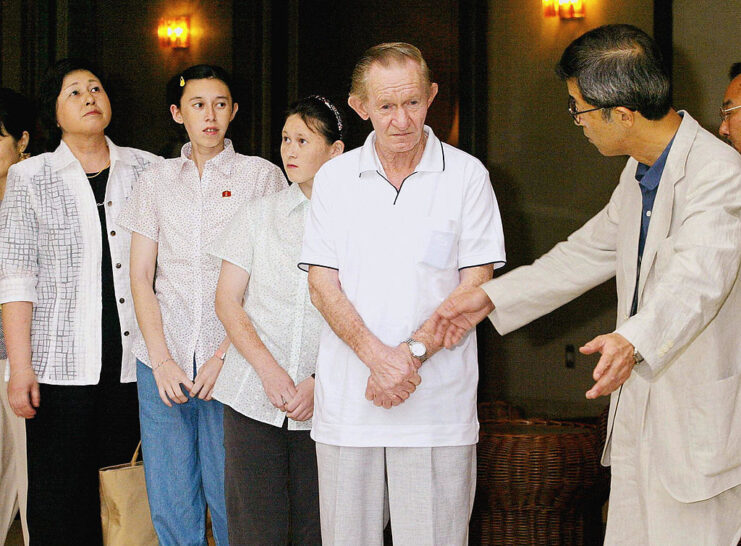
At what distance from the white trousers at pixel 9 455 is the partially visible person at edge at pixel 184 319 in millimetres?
654

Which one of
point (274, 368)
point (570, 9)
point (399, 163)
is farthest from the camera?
point (570, 9)

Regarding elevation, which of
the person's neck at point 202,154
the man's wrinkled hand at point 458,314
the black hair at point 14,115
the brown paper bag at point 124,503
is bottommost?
the brown paper bag at point 124,503

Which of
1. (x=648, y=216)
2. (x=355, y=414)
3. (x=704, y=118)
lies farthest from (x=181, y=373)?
(x=704, y=118)

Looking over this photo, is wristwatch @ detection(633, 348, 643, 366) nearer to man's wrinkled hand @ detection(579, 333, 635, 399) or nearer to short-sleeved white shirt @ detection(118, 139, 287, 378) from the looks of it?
man's wrinkled hand @ detection(579, 333, 635, 399)

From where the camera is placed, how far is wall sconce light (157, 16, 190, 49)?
16.0 feet

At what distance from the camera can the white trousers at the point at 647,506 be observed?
6.80ft

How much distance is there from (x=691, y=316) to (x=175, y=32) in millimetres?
3679

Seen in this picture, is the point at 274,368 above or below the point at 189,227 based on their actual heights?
below

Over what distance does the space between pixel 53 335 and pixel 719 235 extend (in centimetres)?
224

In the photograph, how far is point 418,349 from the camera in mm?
2297

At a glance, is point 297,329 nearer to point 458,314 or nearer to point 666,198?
point 458,314

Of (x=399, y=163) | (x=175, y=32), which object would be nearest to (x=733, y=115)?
(x=399, y=163)

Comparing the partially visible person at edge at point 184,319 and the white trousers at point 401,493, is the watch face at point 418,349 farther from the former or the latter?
the partially visible person at edge at point 184,319

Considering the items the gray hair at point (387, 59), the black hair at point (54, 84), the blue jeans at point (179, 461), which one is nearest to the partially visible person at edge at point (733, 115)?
the gray hair at point (387, 59)
